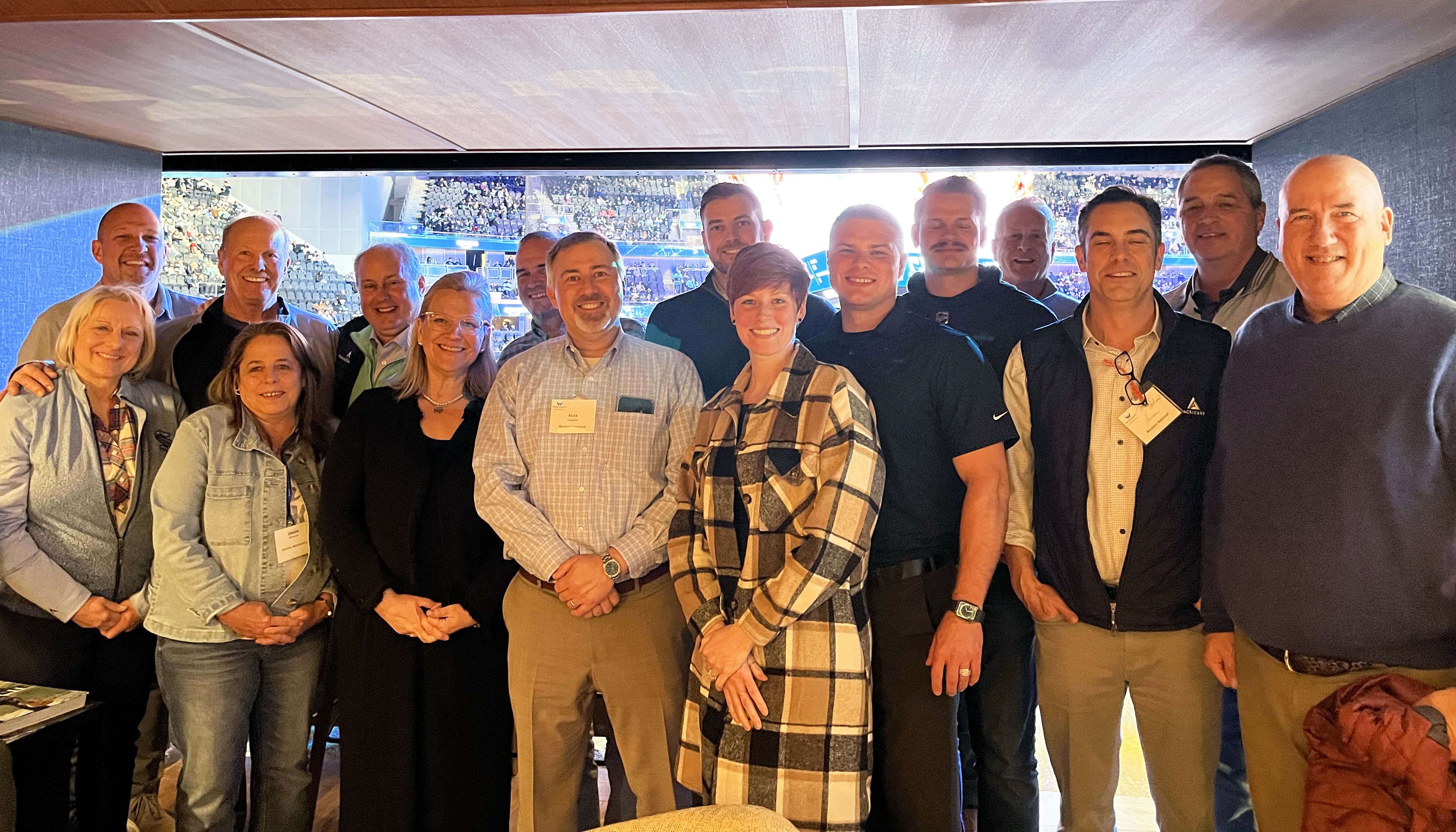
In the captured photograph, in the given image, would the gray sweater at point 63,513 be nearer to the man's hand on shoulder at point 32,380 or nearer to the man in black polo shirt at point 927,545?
the man's hand on shoulder at point 32,380

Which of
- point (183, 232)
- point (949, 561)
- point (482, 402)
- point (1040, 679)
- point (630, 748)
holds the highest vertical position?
point (183, 232)

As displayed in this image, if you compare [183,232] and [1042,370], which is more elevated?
[183,232]

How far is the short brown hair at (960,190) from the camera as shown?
9.96 feet

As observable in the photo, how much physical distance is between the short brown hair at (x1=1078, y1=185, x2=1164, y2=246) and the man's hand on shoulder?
3.08m

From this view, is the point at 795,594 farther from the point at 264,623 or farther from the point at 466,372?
the point at 264,623

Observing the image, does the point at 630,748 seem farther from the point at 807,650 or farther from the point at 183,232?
the point at 183,232

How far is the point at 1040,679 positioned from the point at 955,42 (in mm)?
1722

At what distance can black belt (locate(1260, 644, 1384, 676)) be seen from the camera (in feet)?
6.26

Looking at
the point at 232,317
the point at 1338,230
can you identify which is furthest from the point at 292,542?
the point at 1338,230

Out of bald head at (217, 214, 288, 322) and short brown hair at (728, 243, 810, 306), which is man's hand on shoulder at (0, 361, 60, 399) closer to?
bald head at (217, 214, 288, 322)

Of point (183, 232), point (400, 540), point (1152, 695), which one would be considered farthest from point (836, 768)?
point (183, 232)

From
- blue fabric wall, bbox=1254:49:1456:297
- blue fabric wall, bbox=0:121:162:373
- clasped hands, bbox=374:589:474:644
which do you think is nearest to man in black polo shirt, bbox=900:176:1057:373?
blue fabric wall, bbox=1254:49:1456:297

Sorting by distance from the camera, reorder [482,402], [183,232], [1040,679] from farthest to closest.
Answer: [183,232] → [482,402] → [1040,679]

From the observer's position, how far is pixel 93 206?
389 cm
